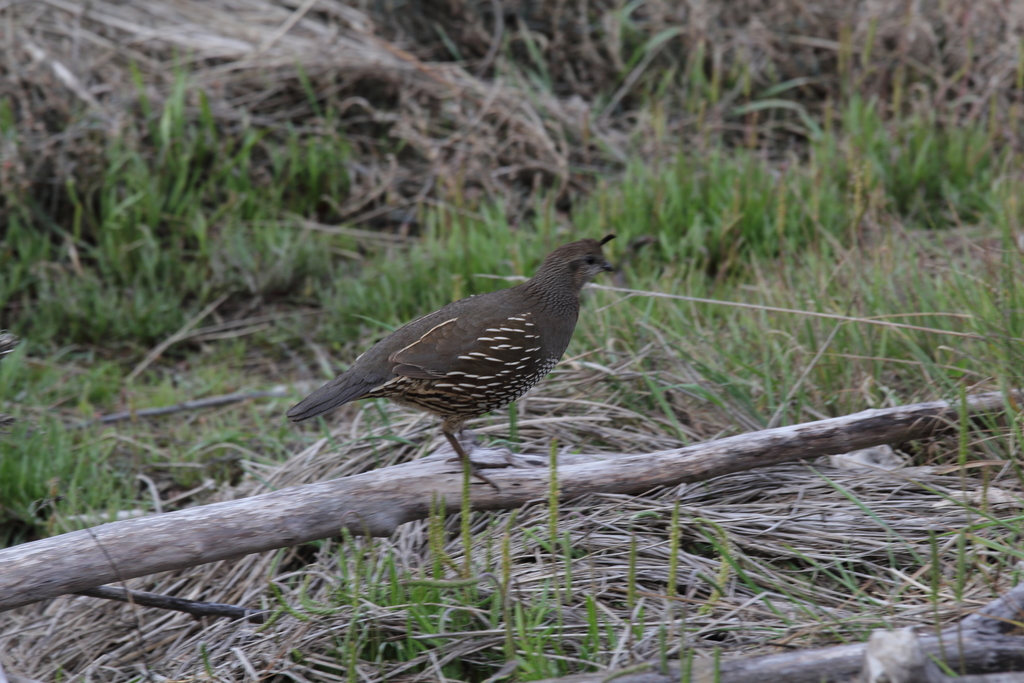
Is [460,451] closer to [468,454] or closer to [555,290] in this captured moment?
[468,454]

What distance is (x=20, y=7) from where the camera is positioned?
261 inches

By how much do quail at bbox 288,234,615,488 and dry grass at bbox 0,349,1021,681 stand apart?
30cm

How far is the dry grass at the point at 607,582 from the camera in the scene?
2699 mm

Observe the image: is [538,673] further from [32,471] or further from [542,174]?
[542,174]

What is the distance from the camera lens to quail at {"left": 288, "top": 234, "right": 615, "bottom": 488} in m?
3.44

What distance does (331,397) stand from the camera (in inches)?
139

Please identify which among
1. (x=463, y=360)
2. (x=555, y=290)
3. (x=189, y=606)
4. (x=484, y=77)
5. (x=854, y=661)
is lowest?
(x=189, y=606)

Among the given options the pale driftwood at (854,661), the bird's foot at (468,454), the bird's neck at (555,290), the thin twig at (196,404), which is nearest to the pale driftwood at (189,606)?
the bird's foot at (468,454)

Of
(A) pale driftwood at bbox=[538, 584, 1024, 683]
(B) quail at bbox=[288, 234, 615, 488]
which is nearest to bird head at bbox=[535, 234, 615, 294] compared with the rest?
(B) quail at bbox=[288, 234, 615, 488]

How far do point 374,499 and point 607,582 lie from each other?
0.75m

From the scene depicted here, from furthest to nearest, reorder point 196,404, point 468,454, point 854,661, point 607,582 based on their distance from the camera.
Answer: point 196,404 → point 468,454 → point 607,582 → point 854,661

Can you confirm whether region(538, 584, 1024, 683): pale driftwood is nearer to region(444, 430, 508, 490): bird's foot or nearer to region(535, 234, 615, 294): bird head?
region(444, 430, 508, 490): bird's foot

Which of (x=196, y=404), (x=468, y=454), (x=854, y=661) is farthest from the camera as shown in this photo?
(x=196, y=404)

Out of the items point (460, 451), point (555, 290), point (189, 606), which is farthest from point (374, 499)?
point (555, 290)
